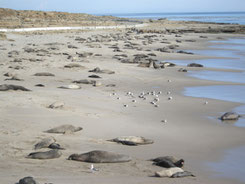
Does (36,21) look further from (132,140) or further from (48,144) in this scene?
(48,144)

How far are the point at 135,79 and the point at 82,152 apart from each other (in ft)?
26.1

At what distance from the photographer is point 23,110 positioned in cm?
830

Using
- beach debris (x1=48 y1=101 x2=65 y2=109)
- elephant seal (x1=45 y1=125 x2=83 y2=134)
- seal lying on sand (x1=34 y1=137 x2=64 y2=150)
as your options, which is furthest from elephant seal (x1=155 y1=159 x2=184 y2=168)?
beach debris (x1=48 y1=101 x2=65 y2=109)

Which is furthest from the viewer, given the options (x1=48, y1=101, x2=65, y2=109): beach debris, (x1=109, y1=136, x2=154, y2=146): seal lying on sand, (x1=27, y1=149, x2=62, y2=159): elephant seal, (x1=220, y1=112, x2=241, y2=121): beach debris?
(x1=48, y1=101, x2=65, y2=109): beach debris

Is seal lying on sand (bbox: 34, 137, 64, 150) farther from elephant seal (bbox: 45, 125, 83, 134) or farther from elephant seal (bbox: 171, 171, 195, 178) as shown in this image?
elephant seal (bbox: 171, 171, 195, 178)

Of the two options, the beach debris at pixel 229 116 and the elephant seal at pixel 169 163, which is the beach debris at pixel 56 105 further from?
the elephant seal at pixel 169 163

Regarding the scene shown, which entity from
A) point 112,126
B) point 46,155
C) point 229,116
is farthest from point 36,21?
point 46,155

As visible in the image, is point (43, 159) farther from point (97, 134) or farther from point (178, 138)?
point (178, 138)

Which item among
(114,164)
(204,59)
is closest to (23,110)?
(114,164)

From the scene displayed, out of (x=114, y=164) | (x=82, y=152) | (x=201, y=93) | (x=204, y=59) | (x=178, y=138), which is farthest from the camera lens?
(x=204, y=59)

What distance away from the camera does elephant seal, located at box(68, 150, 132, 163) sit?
5449 millimetres

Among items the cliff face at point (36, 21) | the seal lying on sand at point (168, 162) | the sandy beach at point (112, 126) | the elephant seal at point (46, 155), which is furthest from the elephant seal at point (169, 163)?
the cliff face at point (36, 21)

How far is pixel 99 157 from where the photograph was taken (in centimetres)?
548

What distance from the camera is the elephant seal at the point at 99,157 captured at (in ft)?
17.9
